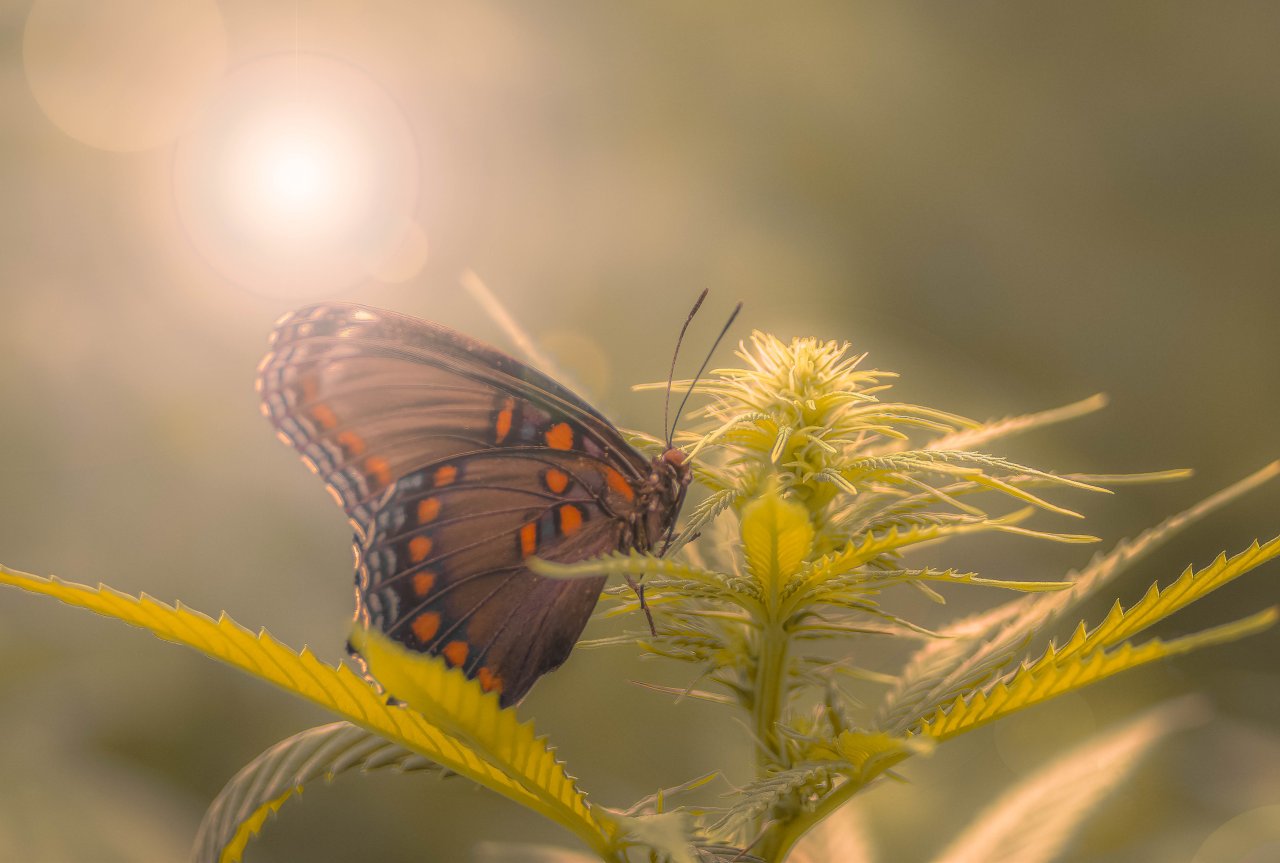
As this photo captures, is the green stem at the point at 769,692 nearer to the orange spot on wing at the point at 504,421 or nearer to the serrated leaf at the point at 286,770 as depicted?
the serrated leaf at the point at 286,770

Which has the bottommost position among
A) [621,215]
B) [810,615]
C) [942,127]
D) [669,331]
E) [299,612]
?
[299,612]

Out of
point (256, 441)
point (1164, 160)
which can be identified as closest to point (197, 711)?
point (256, 441)

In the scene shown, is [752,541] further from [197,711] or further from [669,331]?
[669,331]

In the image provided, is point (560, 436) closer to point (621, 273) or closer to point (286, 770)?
point (286, 770)

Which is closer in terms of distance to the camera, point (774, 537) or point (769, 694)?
point (774, 537)

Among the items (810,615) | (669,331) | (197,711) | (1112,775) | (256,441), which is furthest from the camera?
(669,331)

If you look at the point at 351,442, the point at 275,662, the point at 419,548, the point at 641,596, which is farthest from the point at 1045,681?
the point at 351,442
